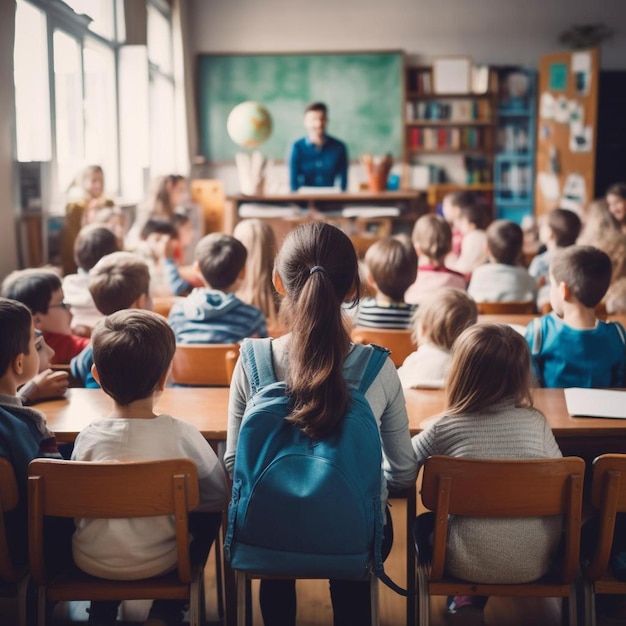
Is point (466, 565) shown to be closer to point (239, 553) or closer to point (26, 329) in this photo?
point (239, 553)

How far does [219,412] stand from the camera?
2.00 meters

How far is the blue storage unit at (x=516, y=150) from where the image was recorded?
8.44 meters

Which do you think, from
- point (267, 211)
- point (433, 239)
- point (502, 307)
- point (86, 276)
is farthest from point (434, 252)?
point (267, 211)

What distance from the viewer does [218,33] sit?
846cm

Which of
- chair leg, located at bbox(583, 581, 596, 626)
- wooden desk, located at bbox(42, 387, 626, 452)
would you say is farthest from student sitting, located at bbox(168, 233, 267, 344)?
chair leg, located at bbox(583, 581, 596, 626)

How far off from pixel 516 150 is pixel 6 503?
7779mm

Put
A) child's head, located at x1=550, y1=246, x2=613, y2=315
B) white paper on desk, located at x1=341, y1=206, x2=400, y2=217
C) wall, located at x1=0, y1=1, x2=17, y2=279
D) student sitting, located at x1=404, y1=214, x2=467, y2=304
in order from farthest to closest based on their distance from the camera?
white paper on desk, located at x1=341, y1=206, x2=400, y2=217 → wall, located at x1=0, y1=1, x2=17, y2=279 → student sitting, located at x1=404, y1=214, x2=467, y2=304 → child's head, located at x1=550, y1=246, x2=613, y2=315

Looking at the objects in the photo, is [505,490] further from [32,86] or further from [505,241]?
[32,86]

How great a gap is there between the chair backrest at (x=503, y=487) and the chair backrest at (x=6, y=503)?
2.62 ft

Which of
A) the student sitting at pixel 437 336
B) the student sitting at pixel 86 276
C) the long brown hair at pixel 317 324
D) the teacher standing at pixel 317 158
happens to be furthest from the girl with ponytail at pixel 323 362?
the teacher standing at pixel 317 158

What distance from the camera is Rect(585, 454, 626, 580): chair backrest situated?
5.04ft

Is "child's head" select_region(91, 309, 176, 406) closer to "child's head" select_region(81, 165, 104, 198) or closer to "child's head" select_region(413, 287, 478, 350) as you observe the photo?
"child's head" select_region(413, 287, 478, 350)

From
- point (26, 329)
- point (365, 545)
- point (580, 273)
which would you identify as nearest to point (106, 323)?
point (26, 329)

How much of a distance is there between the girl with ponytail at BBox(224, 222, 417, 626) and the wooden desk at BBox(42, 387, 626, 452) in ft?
0.78
